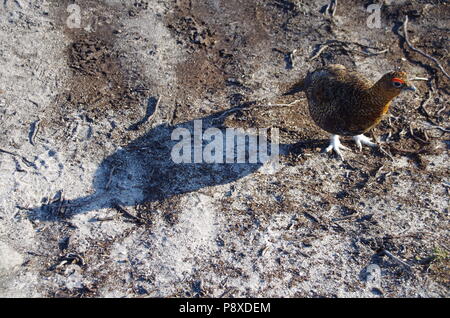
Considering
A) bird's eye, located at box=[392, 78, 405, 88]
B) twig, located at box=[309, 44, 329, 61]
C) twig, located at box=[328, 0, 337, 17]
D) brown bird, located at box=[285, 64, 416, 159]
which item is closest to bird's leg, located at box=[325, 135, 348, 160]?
brown bird, located at box=[285, 64, 416, 159]

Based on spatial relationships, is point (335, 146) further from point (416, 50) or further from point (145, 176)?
point (416, 50)

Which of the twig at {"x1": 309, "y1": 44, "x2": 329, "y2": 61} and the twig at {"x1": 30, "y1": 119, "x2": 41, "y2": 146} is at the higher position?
the twig at {"x1": 309, "y1": 44, "x2": 329, "y2": 61}

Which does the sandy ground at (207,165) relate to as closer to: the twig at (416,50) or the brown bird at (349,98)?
the twig at (416,50)

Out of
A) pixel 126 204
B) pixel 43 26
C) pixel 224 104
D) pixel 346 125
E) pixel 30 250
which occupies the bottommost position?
pixel 30 250

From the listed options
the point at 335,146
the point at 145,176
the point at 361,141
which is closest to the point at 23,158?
the point at 145,176

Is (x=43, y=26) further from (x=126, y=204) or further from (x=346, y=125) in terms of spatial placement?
(x=346, y=125)

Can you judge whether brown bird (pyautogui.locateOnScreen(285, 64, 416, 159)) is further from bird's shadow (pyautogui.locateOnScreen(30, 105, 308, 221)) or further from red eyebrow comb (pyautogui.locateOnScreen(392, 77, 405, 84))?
bird's shadow (pyautogui.locateOnScreen(30, 105, 308, 221))
